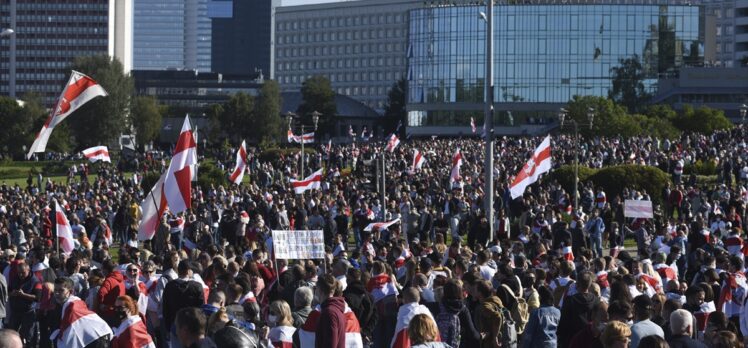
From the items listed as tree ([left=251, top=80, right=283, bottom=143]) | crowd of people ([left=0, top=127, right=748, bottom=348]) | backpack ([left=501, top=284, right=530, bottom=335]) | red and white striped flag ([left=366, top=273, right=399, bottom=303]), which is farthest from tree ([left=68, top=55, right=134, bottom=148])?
backpack ([left=501, top=284, right=530, bottom=335])

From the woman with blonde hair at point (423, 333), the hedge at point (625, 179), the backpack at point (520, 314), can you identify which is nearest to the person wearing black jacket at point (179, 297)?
the backpack at point (520, 314)

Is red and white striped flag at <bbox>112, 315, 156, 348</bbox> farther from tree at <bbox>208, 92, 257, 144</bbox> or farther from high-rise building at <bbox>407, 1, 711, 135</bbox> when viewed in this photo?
high-rise building at <bbox>407, 1, 711, 135</bbox>

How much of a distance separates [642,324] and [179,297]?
5.12m

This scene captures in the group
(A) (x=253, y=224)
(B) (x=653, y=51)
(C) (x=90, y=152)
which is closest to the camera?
(A) (x=253, y=224)

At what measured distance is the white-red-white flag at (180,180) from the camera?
22375mm

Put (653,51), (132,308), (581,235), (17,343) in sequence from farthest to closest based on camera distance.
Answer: (653,51)
(581,235)
(132,308)
(17,343)

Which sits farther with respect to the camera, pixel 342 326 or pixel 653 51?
pixel 653 51

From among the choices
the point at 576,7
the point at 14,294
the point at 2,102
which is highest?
the point at 576,7

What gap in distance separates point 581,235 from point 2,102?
93842mm

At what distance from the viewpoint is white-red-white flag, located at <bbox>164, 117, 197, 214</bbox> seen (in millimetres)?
22375

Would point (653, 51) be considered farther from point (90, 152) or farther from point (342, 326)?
point (342, 326)

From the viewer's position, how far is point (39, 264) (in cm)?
1781

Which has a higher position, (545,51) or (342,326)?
(545,51)

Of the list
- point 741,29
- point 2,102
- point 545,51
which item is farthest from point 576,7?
point 2,102
